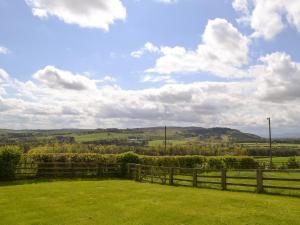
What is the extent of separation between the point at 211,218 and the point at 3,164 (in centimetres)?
1937

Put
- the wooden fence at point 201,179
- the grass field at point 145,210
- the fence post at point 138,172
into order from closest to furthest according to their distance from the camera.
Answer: the grass field at point 145,210, the wooden fence at point 201,179, the fence post at point 138,172

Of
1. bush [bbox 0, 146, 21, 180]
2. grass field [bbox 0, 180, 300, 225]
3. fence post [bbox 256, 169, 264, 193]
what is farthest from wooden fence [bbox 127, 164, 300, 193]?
bush [bbox 0, 146, 21, 180]

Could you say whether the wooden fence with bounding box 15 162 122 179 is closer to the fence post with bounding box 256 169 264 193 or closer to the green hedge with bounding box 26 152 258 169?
the green hedge with bounding box 26 152 258 169

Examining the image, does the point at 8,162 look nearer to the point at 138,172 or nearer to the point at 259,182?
the point at 138,172

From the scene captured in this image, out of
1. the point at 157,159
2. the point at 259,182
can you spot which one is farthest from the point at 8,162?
the point at 259,182

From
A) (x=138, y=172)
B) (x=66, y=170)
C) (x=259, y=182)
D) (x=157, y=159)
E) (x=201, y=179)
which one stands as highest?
(x=259, y=182)

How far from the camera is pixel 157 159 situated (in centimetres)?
3419

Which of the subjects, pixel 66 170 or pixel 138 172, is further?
pixel 66 170

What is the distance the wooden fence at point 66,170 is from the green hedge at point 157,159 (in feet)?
2.20

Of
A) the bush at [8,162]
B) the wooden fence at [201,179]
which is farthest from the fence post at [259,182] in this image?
the bush at [8,162]

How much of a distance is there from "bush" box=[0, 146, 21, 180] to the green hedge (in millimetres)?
1996

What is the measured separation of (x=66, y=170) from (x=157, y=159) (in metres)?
10.6

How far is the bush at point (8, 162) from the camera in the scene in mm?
23969

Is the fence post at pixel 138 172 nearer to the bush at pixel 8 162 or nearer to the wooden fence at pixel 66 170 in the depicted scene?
the wooden fence at pixel 66 170
